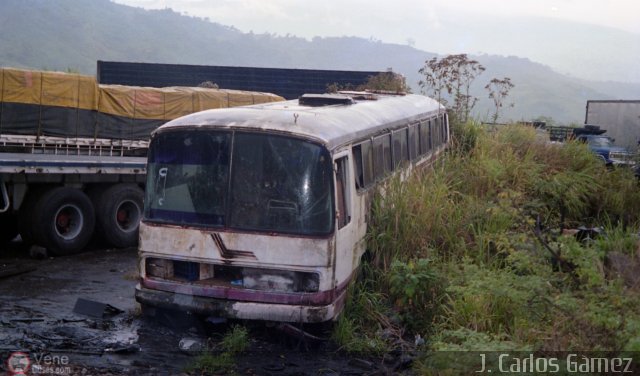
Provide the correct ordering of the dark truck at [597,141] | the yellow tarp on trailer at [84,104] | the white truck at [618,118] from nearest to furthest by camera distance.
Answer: the yellow tarp on trailer at [84,104]
the dark truck at [597,141]
the white truck at [618,118]

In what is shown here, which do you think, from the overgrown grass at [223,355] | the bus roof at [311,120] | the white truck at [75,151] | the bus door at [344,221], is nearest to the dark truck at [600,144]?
the white truck at [75,151]

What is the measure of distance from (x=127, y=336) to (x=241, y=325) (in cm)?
115

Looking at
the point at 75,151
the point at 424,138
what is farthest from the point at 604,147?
the point at 75,151

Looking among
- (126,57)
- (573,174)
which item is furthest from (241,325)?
(126,57)

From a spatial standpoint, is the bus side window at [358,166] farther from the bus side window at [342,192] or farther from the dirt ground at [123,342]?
the dirt ground at [123,342]

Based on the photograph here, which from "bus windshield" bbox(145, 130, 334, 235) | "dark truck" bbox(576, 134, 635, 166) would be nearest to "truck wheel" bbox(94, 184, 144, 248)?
"bus windshield" bbox(145, 130, 334, 235)

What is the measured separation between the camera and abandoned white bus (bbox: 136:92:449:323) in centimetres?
658

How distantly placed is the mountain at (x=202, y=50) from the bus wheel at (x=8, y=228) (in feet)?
241

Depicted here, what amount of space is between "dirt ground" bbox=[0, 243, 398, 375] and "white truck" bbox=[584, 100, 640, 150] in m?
21.3

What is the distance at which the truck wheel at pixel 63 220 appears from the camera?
1026cm

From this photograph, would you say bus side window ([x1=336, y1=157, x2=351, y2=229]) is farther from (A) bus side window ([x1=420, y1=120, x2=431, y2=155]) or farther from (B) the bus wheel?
(B) the bus wheel

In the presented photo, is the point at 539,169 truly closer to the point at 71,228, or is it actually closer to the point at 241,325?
the point at 241,325

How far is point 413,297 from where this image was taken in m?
7.32

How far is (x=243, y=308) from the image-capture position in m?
6.62
